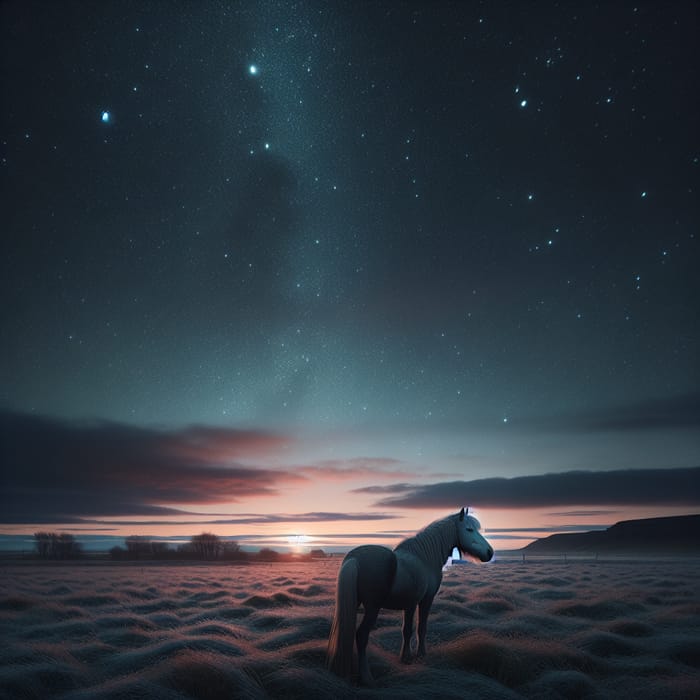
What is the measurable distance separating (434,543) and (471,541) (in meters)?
0.71

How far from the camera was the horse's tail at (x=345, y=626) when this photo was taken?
24.8 feet

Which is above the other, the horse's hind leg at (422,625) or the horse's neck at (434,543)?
the horse's neck at (434,543)

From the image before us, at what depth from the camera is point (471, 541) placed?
9.18 metres

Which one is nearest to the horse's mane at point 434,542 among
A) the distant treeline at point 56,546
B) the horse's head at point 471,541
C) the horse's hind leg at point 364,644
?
the horse's head at point 471,541

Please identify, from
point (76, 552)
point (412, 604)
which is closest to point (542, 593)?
point (412, 604)

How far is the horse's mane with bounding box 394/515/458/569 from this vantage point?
873 centimetres

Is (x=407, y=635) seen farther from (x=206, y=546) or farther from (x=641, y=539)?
(x=641, y=539)

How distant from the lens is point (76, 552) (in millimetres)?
70688

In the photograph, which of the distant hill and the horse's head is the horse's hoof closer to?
the horse's head

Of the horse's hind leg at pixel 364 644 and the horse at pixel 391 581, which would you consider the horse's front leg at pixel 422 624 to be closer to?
the horse at pixel 391 581

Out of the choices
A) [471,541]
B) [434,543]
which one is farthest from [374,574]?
[471,541]

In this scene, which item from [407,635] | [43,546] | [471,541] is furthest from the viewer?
[43,546]

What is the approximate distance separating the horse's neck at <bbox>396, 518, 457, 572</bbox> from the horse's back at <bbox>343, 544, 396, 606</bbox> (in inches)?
30.4

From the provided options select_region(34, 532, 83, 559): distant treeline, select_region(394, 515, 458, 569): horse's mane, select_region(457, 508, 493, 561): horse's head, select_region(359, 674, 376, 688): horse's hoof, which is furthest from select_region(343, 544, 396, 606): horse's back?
select_region(34, 532, 83, 559): distant treeline
